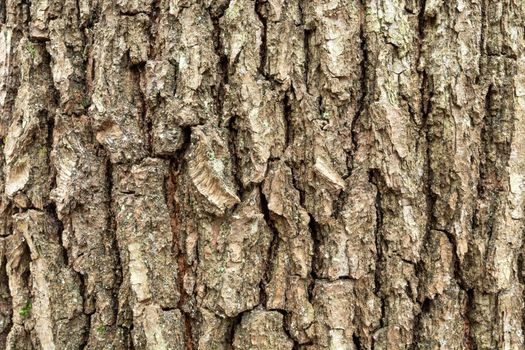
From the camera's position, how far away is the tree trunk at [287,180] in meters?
1.33

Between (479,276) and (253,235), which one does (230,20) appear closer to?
(253,235)

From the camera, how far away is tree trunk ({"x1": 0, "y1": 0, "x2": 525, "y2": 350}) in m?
→ 1.33

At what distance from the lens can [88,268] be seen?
140cm

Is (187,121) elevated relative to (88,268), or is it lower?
elevated

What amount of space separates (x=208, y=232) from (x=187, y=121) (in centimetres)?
30

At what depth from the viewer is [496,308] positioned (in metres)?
1.40

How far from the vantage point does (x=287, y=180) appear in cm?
133

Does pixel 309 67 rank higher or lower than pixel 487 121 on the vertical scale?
higher

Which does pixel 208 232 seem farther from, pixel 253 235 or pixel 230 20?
pixel 230 20

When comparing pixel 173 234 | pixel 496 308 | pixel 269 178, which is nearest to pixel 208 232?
pixel 173 234

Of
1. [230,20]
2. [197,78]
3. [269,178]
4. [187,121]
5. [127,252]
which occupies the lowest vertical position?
[127,252]

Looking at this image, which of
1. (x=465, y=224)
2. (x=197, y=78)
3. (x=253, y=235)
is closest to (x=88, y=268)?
(x=253, y=235)

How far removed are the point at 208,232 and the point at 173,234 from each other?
0.10 meters

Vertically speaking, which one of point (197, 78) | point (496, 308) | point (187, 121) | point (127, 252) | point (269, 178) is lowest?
point (496, 308)
